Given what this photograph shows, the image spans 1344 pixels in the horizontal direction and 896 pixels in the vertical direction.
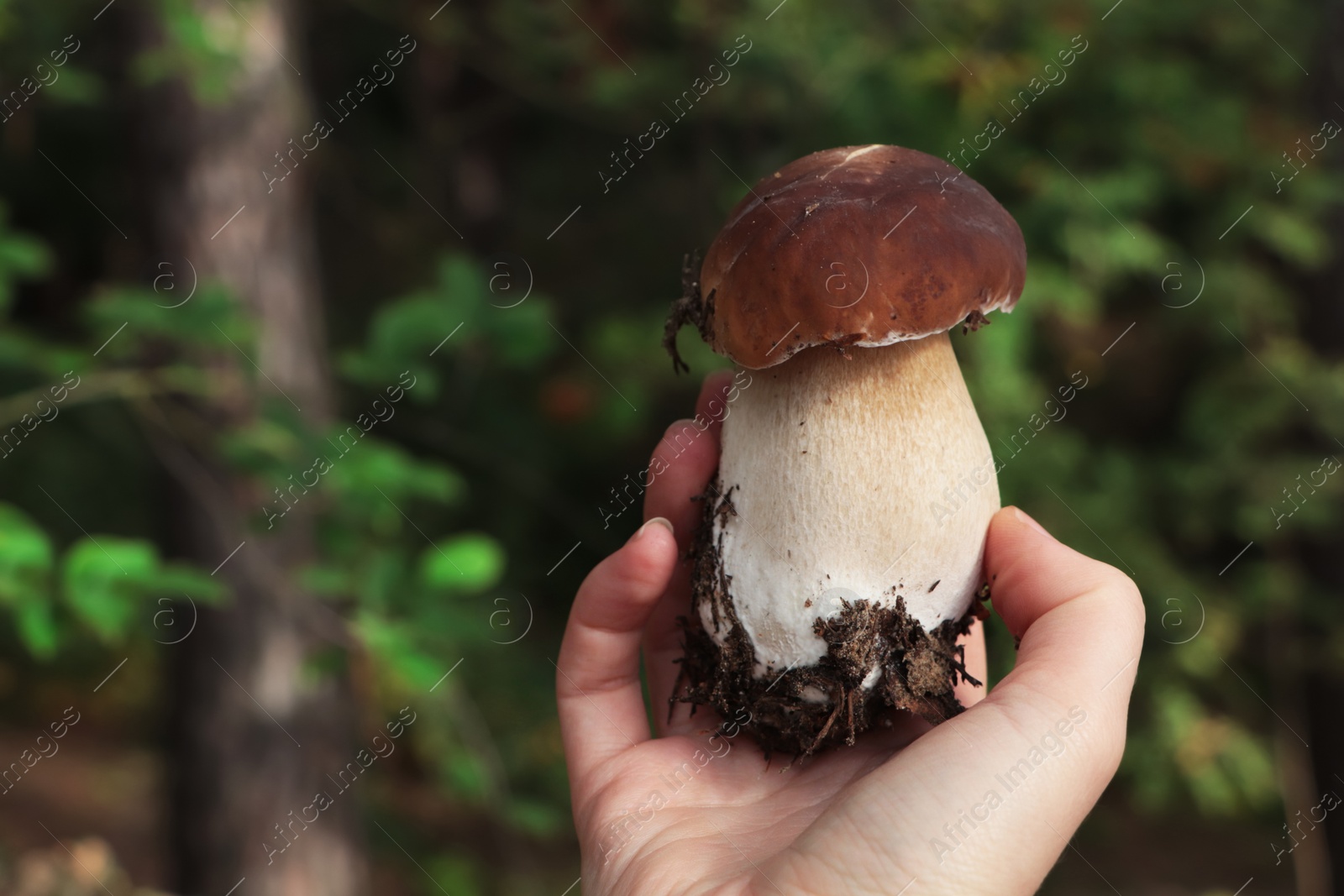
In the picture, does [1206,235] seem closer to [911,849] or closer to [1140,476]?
[1140,476]

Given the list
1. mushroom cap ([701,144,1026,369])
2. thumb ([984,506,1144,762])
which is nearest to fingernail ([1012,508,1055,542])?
thumb ([984,506,1144,762])

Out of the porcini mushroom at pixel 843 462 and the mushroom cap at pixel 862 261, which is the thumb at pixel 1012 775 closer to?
the porcini mushroom at pixel 843 462

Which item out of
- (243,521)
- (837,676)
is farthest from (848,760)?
(243,521)

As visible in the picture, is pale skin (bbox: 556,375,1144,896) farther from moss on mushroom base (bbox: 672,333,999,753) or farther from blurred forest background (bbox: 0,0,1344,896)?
blurred forest background (bbox: 0,0,1344,896)

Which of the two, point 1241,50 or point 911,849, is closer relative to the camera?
point 911,849

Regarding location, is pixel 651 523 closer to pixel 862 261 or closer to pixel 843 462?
pixel 843 462

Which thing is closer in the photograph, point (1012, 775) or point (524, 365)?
point (1012, 775)

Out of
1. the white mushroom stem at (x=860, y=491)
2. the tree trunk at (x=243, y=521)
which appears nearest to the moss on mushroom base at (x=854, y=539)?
the white mushroom stem at (x=860, y=491)

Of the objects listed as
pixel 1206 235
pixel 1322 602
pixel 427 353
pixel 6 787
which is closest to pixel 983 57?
pixel 1206 235
